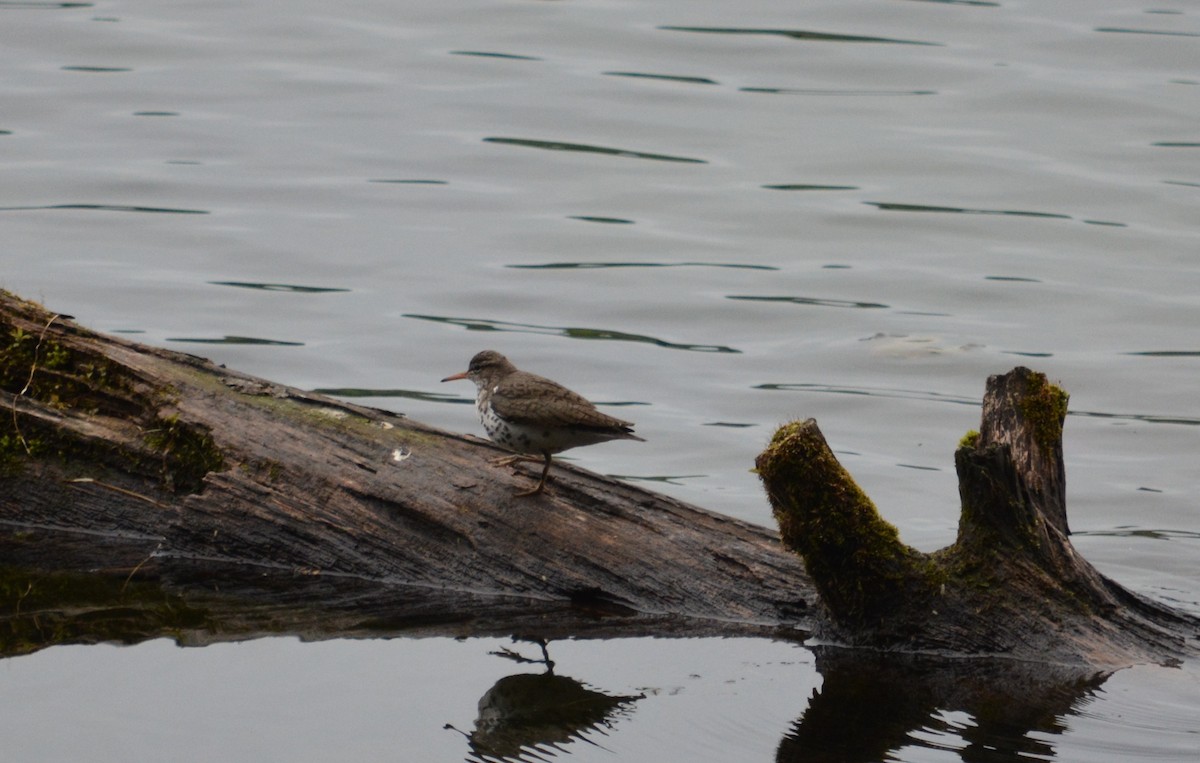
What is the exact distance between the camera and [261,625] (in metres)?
7.79

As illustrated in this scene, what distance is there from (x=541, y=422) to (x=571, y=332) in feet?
21.8

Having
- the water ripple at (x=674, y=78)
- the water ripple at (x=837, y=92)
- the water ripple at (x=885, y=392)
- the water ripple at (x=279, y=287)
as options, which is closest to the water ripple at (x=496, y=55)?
the water ripple at (x=674, y=78)

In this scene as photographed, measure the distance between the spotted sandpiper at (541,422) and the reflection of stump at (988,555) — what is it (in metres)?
1.18

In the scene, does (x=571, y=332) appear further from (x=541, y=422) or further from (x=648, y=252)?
(x=541, y=422)

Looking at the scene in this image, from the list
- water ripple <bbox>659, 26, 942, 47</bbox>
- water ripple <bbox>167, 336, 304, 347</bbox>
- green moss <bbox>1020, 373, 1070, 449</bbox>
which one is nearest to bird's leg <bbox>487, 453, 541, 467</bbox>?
green moss <bbox>1020, 373, 1070, 449</bbox>

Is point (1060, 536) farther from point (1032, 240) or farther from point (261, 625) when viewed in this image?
point (1032, 240)

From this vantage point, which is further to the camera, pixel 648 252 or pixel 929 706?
pixel 648 252

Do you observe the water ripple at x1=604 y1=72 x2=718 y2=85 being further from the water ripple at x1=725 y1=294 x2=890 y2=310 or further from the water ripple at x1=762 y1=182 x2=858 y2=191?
the water ripple at x1=725 y1=294 x2=890 y2=310

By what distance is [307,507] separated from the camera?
8.19 meters

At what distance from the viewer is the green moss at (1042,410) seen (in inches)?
290

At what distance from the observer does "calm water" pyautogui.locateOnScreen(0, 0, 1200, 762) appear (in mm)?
7137

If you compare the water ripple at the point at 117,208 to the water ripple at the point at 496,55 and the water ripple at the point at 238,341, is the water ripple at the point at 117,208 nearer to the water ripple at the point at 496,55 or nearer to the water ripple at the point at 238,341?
the water ripple at the point at 238,341

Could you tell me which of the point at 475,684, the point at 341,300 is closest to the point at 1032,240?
the point at 341,300

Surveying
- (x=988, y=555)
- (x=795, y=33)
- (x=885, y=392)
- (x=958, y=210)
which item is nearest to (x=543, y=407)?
(x=988, y=555)
